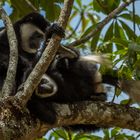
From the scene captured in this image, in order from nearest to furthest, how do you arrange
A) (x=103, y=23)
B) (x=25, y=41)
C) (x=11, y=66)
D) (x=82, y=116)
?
1. (x=11, y=66)
2. (x=82, y=116)
3. (x=103, y=23)
4. (x=25, y=41)

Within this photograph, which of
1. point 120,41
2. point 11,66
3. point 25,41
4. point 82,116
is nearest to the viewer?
point 11,66

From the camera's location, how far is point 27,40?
2.72 m

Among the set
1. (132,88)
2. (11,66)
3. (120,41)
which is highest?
(120,41)

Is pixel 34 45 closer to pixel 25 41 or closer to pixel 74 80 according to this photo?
pixel 25 41

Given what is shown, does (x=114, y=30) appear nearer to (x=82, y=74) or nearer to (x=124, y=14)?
(x=124, y=14)

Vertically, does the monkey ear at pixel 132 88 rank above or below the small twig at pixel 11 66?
below

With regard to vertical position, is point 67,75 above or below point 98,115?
above

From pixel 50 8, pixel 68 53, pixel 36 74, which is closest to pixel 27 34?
pixel 50 8

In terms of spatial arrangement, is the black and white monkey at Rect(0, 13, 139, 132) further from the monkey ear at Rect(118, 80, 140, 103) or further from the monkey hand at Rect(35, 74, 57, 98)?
the monkey ear at Rect(118, 80, 140, 103)

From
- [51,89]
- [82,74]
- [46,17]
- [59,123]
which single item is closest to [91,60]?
[82,74]

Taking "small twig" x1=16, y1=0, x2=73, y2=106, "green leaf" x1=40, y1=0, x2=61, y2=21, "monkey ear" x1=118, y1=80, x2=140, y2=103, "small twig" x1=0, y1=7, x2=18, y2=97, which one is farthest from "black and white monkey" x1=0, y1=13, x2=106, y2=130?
"green leaf" x1=40, y1=0, x2=61, y2=21

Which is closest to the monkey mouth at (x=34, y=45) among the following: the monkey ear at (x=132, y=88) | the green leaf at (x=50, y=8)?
the green leaf at (x=50, y=8)

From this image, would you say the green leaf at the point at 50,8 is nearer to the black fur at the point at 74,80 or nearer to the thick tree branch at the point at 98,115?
the black fur at the point at 74,80

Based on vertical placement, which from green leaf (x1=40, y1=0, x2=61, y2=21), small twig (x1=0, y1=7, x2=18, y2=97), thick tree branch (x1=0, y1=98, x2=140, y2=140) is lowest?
thick tree branch (x1=0, y1=98, x2=140, y2=140)
